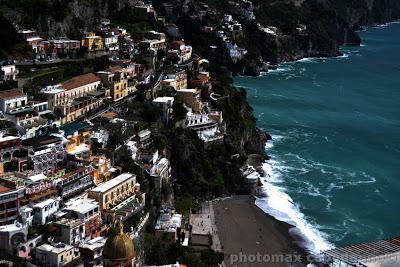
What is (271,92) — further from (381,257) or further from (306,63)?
(381,257)

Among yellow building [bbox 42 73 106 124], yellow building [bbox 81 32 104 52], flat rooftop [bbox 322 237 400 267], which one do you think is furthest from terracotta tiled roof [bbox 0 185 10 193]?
yellow building [bbox 81 32 104 52]

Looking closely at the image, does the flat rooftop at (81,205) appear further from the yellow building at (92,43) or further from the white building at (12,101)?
the yellow building at (92,43)

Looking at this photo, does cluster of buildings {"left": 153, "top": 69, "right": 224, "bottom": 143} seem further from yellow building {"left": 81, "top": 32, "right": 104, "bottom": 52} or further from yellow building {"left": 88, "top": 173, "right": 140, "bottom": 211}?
yellow building {"left": 88, "top": 173, "right": 140, "bottom": 211}

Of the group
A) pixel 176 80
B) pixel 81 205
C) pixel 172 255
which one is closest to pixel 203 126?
pixel 176 80

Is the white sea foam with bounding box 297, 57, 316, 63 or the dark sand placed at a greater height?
the white sea foam with bounding box 297, 57, 316, 63

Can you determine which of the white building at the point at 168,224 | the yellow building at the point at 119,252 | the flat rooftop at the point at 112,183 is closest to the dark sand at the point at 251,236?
the white building at the point at 168,224
